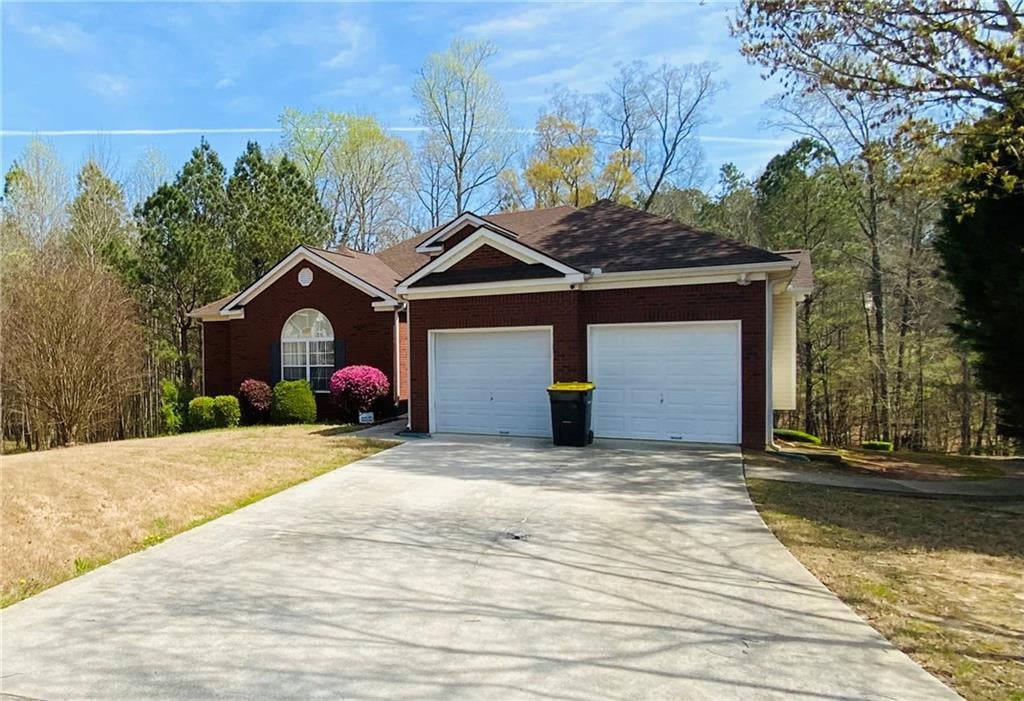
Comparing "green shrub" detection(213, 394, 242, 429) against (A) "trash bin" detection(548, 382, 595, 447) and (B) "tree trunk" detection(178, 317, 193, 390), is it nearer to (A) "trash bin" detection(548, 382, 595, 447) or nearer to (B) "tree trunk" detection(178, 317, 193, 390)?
(B) "tree trunk" detection(178, 317, 193, 390)

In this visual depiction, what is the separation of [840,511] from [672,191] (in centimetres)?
2843

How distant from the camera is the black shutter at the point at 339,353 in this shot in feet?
56.8

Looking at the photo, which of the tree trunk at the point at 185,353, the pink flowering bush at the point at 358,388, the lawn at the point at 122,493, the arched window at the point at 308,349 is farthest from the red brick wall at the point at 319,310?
the lawn at the point at 122,493

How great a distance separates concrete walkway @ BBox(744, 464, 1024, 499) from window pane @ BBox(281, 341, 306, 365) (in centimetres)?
1291

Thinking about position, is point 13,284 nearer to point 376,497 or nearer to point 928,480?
point 376,497

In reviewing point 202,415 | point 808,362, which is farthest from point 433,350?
point 808,362

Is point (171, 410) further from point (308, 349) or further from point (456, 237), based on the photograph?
point (456, 237)

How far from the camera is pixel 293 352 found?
59.5ft

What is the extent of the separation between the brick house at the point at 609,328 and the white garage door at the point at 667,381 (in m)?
0.02

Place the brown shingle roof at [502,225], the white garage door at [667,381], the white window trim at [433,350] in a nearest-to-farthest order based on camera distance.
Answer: the white garage door at [667,381]
the white window trim at [433,350]
the brown shingle roof at [502,225]

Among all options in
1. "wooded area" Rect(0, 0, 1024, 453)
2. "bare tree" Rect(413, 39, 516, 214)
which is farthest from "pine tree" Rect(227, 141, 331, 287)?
"bare tree" Rect(413, 39, 516, 214)

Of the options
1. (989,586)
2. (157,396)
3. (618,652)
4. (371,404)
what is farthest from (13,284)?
(989,586)

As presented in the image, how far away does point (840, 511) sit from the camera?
7.14 metres

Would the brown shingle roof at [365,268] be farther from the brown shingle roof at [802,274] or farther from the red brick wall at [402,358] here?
the brown shingle roof at [802,274]
